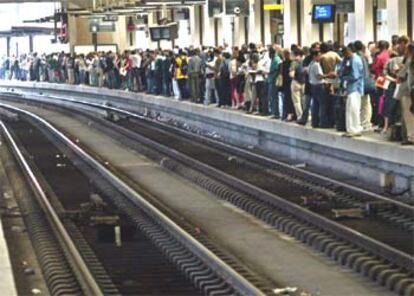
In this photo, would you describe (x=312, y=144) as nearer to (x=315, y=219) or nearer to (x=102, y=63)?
(x=315, y=219)

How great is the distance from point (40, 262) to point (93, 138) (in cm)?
1844

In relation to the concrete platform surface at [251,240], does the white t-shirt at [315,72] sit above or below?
above

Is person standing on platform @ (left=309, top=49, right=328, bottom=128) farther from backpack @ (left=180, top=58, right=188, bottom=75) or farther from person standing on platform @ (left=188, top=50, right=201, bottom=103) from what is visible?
backpack @ (left=180, top=58, right=188, bottom=75)

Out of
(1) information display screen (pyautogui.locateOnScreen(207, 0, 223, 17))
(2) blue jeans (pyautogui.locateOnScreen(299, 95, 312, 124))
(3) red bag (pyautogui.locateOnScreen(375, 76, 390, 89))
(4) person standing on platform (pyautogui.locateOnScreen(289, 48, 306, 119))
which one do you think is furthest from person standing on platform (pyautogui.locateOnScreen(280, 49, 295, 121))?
(1) information display screen (pyautogui.locateOnScreen(207, 0, 223, 17))

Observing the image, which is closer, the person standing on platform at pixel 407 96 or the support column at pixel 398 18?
the person standing on platform at pixel 407 96

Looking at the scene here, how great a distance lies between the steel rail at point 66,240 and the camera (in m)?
10.3

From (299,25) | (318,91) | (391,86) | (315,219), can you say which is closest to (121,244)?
(315,219)

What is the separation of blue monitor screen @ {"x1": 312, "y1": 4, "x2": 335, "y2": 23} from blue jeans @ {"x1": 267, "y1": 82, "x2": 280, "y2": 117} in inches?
256

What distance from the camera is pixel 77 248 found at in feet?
41.8

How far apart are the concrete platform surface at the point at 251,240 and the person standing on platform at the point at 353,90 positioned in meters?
2.85

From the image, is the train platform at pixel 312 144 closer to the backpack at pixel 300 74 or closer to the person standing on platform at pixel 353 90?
the person standing on platform at pixel 353 90

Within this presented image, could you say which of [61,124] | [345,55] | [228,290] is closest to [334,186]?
[345,55]

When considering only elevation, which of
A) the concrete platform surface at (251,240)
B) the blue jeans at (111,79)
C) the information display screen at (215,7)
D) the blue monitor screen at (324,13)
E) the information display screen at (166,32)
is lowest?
the concrete platform surface at (251,240)

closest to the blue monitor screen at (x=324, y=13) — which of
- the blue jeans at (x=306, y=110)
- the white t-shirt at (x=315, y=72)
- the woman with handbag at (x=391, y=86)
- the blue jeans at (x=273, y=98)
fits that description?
the blue jeans at (x=273, y=98)
